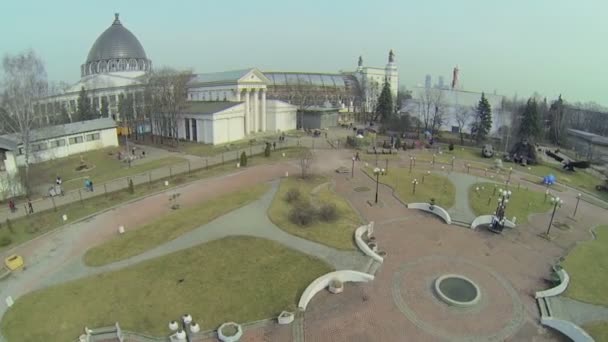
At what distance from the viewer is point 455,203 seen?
30.6 meters

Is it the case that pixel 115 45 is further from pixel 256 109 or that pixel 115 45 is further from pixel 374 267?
pixel 374 267

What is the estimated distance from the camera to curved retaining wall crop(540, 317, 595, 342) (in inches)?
564

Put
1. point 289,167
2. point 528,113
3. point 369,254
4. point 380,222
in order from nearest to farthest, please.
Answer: point 369,254 → point 380,222 → point 289,167 → point 528,113

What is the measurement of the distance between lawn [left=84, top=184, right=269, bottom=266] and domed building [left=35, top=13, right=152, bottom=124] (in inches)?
1850

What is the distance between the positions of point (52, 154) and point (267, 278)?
38.5 metres

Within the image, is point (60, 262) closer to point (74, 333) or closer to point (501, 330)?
point (74, 333)

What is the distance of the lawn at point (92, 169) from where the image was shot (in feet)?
113

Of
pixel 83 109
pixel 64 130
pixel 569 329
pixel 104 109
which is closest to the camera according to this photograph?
pixel 569 329

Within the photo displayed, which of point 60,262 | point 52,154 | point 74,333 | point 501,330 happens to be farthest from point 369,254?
point 52,154

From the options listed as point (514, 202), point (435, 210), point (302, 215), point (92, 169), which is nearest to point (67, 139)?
point (92, 169)

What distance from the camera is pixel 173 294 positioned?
16953 millimetres

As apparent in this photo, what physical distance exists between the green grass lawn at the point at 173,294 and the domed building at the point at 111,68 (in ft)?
181

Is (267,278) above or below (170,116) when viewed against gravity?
below

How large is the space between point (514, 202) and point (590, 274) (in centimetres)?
1201
